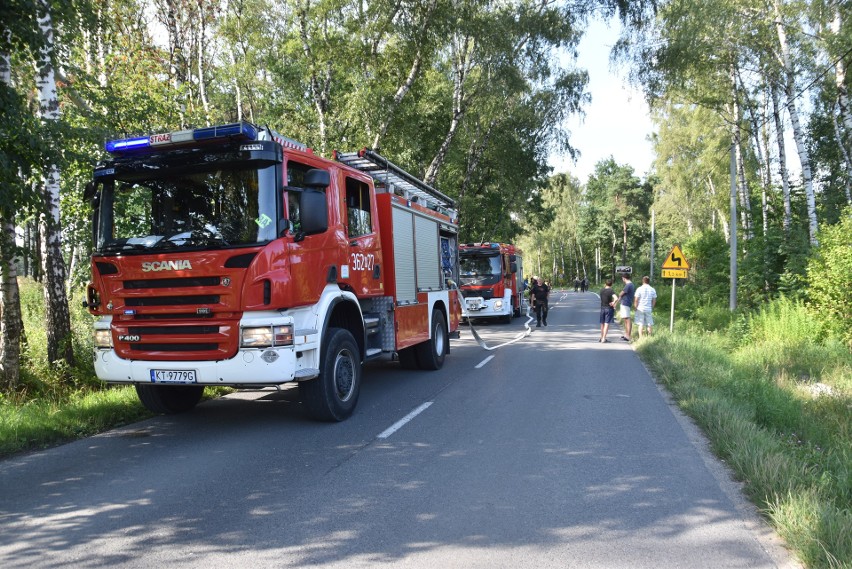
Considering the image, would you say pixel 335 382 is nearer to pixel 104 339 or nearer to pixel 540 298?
pixel 104 339

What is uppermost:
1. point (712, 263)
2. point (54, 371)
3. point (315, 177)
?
point (315, 177)

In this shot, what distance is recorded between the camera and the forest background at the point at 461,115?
705 centimetres

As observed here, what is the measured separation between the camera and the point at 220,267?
600 centimetres

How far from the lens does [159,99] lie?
12125 mm

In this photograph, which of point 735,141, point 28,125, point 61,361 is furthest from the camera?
point 735,141

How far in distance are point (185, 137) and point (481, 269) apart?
55.7 feet

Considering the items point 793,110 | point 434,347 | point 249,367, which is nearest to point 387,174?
point 434,347

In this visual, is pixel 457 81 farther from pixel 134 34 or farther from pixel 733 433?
pixel 733 433

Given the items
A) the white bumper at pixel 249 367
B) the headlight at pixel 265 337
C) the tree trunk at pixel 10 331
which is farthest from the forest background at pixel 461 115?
the headlight at pixel 265 337

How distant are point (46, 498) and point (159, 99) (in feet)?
31.2

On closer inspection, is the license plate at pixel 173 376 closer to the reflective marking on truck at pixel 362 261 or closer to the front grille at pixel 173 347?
the front grille at pixel 173 347

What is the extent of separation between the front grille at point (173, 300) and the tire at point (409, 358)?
17.7 ft

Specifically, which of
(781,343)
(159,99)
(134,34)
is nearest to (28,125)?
(159,99)

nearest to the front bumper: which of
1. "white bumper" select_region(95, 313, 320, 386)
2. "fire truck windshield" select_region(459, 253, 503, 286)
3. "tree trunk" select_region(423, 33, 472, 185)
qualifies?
"fire truck windshield" select_region(459, 253, 503, 286)
